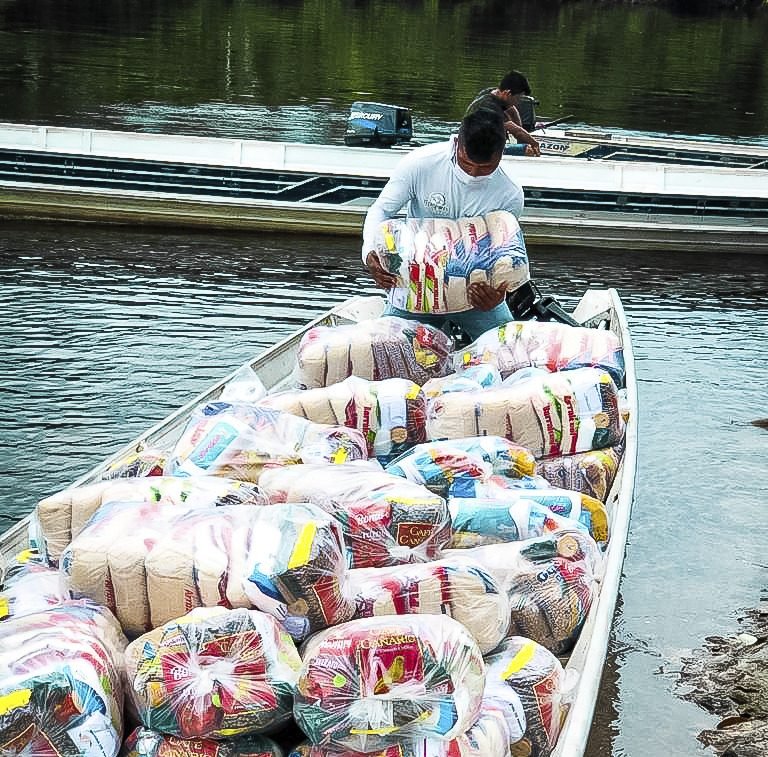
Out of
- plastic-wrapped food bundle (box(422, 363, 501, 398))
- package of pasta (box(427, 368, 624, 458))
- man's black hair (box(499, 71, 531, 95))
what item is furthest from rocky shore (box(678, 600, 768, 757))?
man's black hair (box(499, 71, 531, 95))

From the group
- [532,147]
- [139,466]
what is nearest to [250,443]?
[139,466]

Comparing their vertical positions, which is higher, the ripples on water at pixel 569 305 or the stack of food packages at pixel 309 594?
the stack of food packages at pixel 309 594

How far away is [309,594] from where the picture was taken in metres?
3.38

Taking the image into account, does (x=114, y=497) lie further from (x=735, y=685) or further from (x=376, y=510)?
(x=735, y=685)

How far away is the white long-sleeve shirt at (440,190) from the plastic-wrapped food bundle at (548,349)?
0.73 meters

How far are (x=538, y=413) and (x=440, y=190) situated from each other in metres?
1.72

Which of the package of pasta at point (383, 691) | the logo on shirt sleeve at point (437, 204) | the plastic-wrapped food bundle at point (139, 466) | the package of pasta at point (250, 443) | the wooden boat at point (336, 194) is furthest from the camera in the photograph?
the wooden boat at point (336, 194)

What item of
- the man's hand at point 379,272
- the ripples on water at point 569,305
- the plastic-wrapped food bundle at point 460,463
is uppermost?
the man's hand at point 379,272

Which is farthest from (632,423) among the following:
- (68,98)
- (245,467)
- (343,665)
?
(68,98)

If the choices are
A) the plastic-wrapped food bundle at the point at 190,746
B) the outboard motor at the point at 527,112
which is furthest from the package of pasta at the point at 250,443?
the outboard motor at the point at 527,112

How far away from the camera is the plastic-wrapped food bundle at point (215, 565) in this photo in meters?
3.36

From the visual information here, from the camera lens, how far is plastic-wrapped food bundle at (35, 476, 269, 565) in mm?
3996

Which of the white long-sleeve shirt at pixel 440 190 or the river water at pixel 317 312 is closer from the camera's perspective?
the white long-sleeve shirt at pixel 440 190

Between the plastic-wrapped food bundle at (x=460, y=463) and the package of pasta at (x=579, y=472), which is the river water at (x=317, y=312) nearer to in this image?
the package of pasta at (x=579, y=472)
